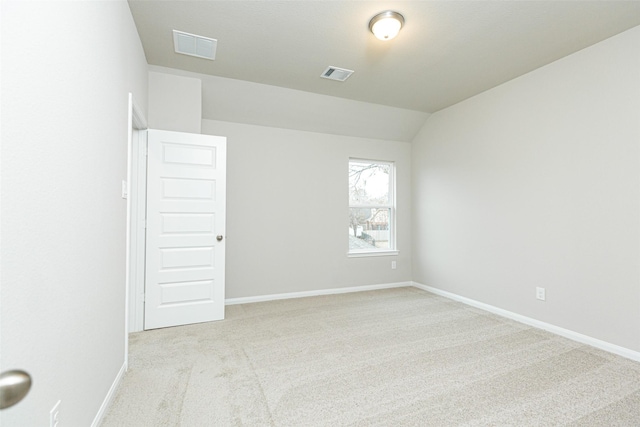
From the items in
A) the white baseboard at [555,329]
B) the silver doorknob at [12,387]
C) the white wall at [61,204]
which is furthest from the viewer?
the white baseboard at [555,329]

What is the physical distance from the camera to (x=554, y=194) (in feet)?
10.2

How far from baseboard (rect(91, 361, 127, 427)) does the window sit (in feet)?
10.4

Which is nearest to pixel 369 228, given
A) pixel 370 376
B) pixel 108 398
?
pixel 370 376

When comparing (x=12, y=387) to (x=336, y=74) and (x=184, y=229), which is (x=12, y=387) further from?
(x=336, y=74)

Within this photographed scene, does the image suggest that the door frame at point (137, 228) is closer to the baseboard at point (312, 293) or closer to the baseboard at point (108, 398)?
the baseboard at point (108, 398)

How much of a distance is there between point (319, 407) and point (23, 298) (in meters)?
1.56

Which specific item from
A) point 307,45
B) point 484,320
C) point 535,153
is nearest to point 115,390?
point 307,45

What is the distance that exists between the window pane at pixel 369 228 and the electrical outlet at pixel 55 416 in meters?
3.88

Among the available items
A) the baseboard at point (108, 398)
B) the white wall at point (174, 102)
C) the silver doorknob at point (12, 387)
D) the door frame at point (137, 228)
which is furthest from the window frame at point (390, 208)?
the silver doorknob at point (12, 387)

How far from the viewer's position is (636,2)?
7.41 feet

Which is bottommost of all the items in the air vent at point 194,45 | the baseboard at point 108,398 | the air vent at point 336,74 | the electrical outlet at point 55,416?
the baseboard at point 108,398

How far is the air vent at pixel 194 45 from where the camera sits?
2.70 metres

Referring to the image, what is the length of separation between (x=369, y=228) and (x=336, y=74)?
2.42 metres

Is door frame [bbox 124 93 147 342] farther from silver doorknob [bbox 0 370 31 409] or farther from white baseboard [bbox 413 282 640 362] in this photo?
white baseboard [bbox 413 282 640 362]
